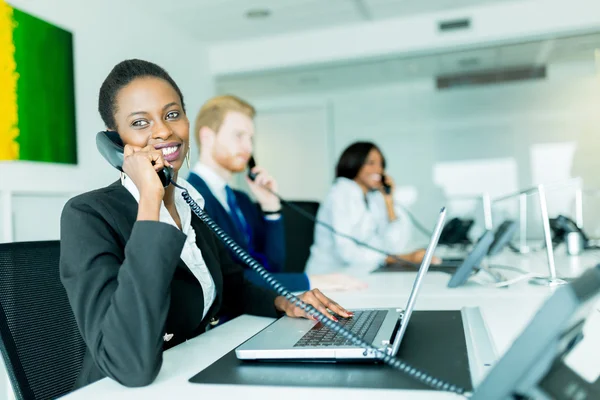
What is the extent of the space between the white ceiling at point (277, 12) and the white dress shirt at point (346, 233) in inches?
58.0

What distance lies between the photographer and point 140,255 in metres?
0.84

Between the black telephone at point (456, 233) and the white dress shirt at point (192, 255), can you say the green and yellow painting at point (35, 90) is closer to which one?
the white dress shirt at point (192, 255)

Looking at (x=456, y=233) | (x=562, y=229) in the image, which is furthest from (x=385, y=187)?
(x=562, y=229)

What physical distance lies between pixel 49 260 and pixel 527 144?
4.34 m

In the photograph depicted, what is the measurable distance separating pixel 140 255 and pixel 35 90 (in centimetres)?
217

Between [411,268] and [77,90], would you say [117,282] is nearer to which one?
[411,268]

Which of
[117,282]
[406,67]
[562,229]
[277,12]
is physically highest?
[277,12]

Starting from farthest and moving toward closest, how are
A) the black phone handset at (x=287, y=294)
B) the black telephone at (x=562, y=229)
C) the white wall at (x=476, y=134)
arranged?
1. the white wall at (x=476, y=134)
2. the black telephone at (x=562, y=229)
3. the black phone handset at (x=287, y=294)

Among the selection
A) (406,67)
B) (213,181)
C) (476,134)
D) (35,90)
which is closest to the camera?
(213,181)

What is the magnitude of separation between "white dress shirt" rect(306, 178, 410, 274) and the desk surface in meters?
0.65

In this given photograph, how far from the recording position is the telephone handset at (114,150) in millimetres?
1006

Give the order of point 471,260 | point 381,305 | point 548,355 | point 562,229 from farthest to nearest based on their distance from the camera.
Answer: point 562,229 → point 471,260 → point 381,305 → point 548,355

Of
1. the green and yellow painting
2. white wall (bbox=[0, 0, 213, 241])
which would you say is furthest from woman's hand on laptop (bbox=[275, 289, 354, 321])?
the green and yellow painting

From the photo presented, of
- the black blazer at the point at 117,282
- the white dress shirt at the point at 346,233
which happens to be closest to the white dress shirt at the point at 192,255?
the black blazer at the point at 117,282
